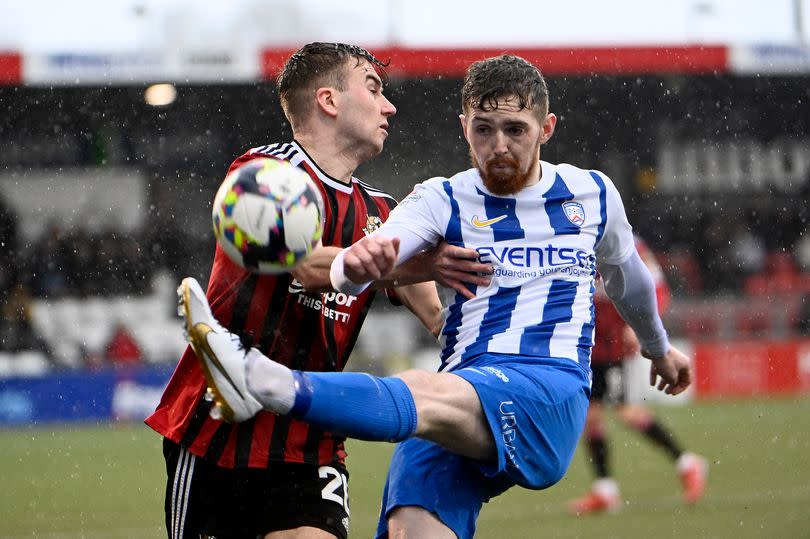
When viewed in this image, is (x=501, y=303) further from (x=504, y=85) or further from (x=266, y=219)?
(x=266, y=219)

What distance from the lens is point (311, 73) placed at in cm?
414

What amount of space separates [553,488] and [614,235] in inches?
251

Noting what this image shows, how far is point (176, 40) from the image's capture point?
1452 centimetres

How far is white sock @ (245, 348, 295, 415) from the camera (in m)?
3.09

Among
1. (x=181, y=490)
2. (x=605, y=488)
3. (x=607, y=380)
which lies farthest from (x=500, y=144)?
(x=607, y=380)

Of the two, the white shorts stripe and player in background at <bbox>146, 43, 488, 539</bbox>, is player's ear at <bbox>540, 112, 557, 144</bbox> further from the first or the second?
the white shorts stripe

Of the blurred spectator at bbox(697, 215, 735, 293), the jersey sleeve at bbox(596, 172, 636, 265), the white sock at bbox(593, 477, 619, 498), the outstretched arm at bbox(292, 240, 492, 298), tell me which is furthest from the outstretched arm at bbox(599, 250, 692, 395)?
the blurred spectator at bbox(697, 215, 735, 293)

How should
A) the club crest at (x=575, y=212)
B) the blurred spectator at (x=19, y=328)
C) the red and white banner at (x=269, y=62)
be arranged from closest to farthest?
the club crest at (x=575, y=212) < the red and white banner at (x=269, y=62) < the blurred spectator at (x=19, y=328)

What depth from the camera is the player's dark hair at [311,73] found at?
13.6 feet

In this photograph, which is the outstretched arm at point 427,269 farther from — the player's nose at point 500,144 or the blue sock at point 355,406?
the blue sock at point 355,406

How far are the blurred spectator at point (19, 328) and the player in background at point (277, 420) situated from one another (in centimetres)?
1171

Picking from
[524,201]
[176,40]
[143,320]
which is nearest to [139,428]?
[143,320]

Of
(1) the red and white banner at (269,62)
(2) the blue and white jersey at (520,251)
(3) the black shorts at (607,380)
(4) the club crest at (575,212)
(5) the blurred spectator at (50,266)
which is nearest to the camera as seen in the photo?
(2) the blue and white jersey at (520,251)

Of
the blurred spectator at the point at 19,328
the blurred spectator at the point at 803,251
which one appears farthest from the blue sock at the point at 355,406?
the blurred spectator at the point at 803,251
